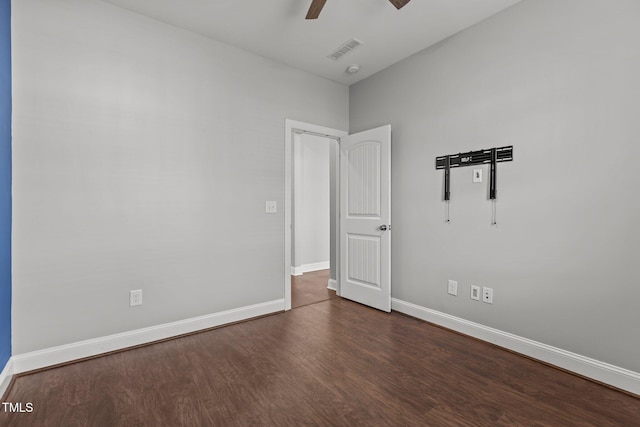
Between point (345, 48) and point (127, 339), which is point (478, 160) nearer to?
point (345, 48)

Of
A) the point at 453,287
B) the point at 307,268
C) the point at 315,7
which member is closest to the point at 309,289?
the point at 307,268

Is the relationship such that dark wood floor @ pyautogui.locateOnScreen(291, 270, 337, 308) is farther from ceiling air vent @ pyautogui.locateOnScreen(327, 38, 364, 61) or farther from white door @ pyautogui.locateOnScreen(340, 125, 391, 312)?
ceiling air vent @ pyautogui.locateOnScreen(327, 38, 364, 61)

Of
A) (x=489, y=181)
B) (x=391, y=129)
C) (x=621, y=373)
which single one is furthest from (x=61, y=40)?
(x=621, y=373)

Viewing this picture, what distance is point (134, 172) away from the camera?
247 centimetres

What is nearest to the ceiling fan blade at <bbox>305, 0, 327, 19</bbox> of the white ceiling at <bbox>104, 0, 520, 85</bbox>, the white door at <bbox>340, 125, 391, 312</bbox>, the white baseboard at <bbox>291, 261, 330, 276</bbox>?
the white ceiling at <bbox>104, 0, 520, 85</bbox>

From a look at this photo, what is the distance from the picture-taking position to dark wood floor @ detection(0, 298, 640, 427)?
5.33ft

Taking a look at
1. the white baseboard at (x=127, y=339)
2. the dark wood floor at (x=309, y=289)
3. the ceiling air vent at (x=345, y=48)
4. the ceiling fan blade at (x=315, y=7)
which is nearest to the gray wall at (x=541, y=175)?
the ceiling air vent at (x=345, y=48)

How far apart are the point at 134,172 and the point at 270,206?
129 centimetres

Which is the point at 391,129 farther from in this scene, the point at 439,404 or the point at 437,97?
the point at 439,404

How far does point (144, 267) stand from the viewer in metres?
2.53

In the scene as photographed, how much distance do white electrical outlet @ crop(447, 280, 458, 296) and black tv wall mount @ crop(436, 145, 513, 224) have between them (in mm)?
692

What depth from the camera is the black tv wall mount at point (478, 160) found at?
8.11ft

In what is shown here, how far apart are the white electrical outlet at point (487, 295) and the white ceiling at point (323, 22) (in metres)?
2.35

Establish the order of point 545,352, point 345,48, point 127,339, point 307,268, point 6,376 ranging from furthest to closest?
point 307,268
point 345,48
point 127,339
point 545,352
point 6,376
